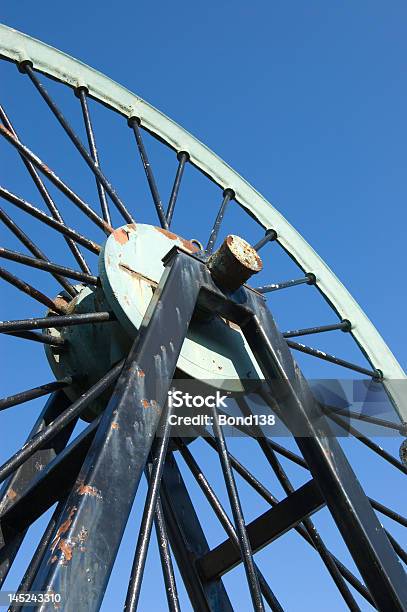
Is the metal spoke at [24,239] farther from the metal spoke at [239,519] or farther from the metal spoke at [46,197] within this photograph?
the metal spoke at [239,519]

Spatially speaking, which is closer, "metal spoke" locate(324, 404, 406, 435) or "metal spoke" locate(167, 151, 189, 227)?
"metal spoke" locate(324, 404, 406, 435)

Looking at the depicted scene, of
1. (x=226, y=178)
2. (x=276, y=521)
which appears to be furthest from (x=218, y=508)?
(x=226, y=178)

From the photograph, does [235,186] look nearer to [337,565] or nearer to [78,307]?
[78,307]

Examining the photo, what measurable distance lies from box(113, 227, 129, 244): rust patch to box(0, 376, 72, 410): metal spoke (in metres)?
1.06

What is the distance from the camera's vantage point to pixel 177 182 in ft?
26.7

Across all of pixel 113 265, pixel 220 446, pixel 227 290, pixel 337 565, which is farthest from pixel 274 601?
pixel 113 265

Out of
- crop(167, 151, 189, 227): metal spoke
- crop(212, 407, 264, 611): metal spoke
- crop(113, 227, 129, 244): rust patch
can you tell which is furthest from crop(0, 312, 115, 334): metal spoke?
crop(167, 151, 189, 227): metal spoke

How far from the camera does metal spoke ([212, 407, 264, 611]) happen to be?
491 cm

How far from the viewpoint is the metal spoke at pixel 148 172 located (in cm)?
760

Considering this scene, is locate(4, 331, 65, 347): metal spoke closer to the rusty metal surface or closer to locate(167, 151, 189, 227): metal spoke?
the rusty metal surface

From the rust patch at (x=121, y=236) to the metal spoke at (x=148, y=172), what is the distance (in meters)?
1.55

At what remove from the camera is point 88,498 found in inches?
149

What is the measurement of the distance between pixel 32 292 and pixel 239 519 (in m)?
2.20

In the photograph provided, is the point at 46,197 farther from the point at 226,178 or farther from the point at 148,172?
the point at 226,178
